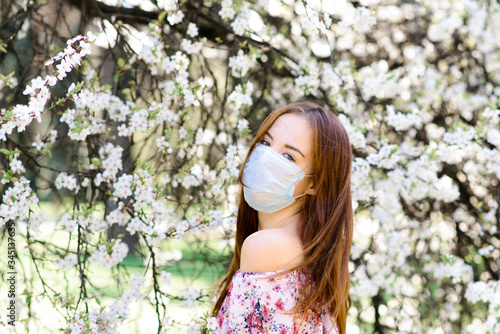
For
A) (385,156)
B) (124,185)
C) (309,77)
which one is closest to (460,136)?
(385,156)

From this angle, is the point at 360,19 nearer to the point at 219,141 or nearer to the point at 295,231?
the point at 219,141

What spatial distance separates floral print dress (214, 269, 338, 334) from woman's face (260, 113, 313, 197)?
33 centimetres

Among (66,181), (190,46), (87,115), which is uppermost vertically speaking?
(190,46)

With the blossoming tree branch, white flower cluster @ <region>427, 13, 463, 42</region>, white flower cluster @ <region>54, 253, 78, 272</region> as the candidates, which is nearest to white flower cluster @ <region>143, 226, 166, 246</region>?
the blossoming tree branch

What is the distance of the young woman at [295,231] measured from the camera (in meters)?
1.59

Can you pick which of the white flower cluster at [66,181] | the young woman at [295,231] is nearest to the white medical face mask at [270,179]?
the young woman at [295,231]

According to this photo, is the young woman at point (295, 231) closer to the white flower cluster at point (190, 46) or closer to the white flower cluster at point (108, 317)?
the white flower cluster at point (108, 317)

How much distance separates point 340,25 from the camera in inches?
112

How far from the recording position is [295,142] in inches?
68.7

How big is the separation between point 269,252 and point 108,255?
2.72ft

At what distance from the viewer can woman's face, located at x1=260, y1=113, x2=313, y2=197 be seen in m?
1.74

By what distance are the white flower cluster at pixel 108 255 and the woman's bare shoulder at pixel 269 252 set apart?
28.1 inches

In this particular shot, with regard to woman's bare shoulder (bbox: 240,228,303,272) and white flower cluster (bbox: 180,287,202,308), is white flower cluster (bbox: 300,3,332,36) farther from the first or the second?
white flower cluster (bbox: 180,287,202,308)

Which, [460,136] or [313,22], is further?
[460,136]
